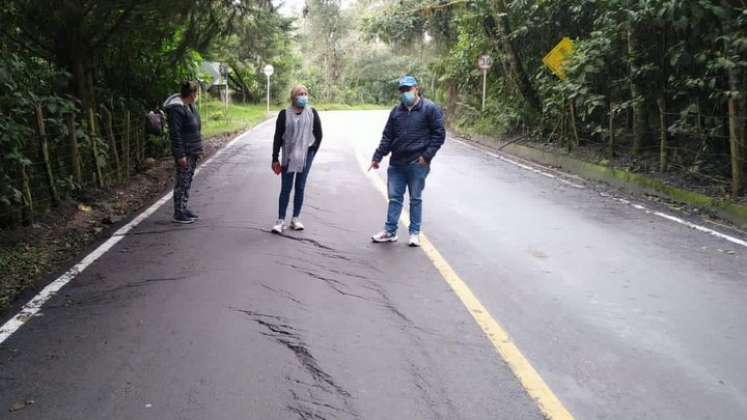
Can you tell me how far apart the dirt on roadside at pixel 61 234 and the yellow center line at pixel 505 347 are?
3636mm

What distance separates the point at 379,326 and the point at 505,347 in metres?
0.93

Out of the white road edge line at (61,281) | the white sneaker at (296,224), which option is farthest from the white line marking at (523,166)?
the white road edge line at (61,281)

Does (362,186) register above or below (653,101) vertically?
below

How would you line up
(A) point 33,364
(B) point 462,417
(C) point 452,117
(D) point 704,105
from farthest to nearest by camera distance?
(C) point 452,117 < (D) point 704,105 < (A) point 33,364 < (B) point 462,417

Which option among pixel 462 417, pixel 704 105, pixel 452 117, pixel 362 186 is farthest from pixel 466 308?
pixel 452 117

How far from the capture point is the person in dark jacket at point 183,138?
8.38m

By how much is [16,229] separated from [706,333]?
7052 millimetres

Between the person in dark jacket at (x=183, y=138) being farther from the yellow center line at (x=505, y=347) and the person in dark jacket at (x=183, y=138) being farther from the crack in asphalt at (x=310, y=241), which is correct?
the yellow center line at (x=505, y=347)

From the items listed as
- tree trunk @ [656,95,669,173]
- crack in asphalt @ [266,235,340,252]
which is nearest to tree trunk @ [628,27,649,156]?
tree trunk @ [656,95,669,173]

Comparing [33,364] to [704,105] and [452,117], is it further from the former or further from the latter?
[452,117]

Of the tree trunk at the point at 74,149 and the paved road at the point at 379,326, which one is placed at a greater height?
the tree trunk at the point at 74,149

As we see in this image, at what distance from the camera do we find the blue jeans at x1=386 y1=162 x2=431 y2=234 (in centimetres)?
752

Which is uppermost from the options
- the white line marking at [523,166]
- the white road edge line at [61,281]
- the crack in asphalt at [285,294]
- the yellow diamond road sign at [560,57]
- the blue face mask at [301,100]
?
the yellow diamond road sign at [560,57]

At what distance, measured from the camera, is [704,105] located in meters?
12.1
